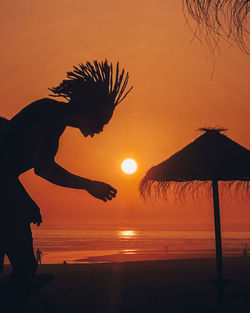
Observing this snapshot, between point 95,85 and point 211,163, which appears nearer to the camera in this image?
point 95,85

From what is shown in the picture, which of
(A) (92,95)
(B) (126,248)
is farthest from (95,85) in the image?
(B) (126,248)

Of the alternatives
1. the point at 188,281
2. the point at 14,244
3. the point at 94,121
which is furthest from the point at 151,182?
the point at 14,244

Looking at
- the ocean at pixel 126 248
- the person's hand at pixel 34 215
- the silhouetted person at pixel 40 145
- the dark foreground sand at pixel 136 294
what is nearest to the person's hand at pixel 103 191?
the silhouetted person at pixel 40 145

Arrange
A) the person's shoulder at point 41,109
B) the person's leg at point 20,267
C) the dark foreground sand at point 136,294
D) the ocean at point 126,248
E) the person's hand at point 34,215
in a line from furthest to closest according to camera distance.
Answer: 1. the ocean at point 126,248
2. the dark foreground sand at point 136,294
3. the person's hand at point 34,215
4. the person's shoulder at point 41,109
5. the person's leg at point 20,267

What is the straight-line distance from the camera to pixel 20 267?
3355 millimetres

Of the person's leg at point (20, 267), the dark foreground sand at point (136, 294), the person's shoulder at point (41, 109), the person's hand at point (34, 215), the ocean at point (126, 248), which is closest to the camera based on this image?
the person's leg at point (20, 267)

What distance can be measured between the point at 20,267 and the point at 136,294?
18.5 ft

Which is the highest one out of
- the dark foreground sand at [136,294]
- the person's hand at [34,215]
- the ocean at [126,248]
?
the ocean at [126,248]

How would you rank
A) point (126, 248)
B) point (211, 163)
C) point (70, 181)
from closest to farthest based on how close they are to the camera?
point (70, 181)
point (211, 163)
point (126, 248)

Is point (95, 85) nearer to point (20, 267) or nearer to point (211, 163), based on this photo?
point (20, 267)

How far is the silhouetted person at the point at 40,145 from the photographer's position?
3357 millimetres

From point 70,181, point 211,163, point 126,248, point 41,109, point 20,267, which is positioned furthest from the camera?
point 126,248

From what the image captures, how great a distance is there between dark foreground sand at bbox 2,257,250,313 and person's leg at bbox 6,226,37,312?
311cm

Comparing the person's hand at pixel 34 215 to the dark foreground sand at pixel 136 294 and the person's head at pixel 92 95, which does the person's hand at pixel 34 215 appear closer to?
the person's head at pixel 92 95
